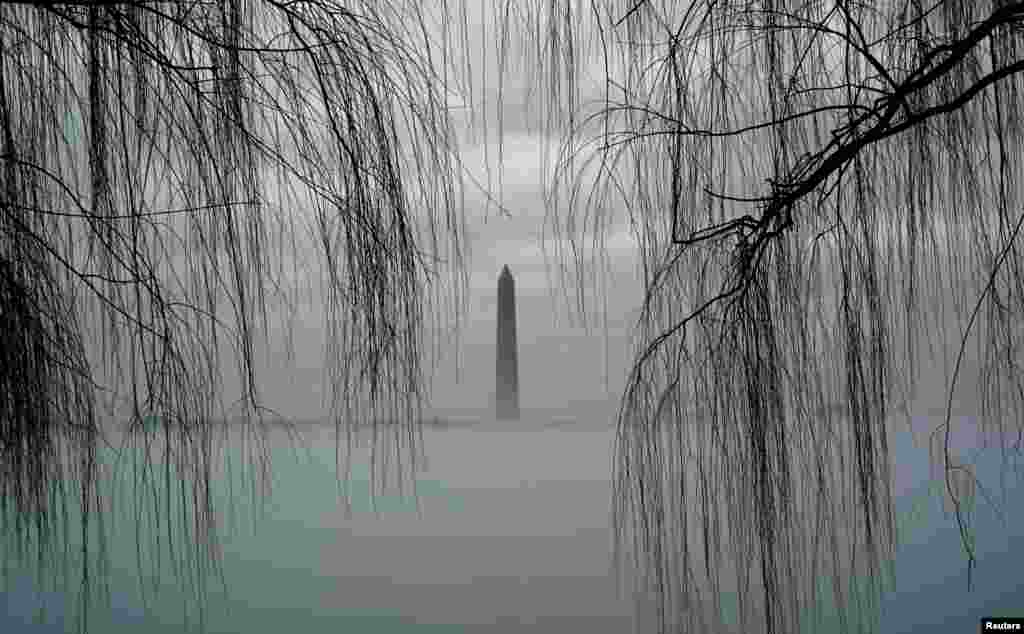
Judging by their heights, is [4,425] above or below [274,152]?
below

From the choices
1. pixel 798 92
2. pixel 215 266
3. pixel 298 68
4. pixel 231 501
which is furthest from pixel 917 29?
pixel 231 501

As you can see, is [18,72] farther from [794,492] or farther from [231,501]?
[794,492]

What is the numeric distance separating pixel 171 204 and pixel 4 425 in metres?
0.30

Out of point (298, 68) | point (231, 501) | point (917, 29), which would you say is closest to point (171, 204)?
point (298, 68)

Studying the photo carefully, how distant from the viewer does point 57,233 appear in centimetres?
95

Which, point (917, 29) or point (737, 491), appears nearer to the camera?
point (737, 491)

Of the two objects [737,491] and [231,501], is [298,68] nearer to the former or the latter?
[231,501]

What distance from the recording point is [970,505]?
0.99 meters

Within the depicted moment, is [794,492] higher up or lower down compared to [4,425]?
lower down

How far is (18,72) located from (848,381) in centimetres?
105

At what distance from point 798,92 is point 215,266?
0.74 metres

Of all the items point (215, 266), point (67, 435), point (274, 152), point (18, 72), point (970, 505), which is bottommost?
point (970, 505)

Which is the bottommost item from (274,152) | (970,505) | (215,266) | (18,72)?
(970,505)

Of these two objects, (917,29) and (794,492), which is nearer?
(794,492)
